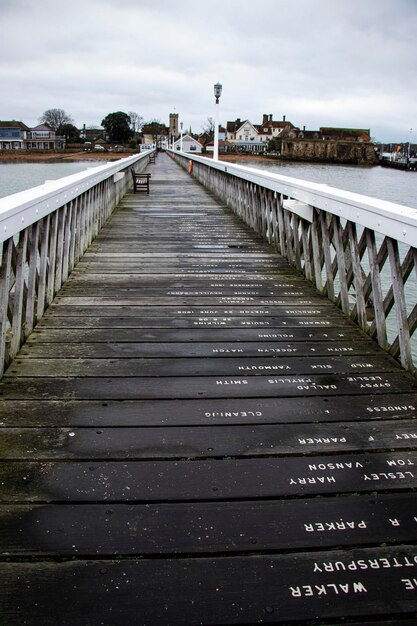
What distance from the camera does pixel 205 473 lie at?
2379mm

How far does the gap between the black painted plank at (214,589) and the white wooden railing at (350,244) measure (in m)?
1.86

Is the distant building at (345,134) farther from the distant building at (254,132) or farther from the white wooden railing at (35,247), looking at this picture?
the white wooden railing at (35,247)

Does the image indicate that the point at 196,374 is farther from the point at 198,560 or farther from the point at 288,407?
the point at 198,560

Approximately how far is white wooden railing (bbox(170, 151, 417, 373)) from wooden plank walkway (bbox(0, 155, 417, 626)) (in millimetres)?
239

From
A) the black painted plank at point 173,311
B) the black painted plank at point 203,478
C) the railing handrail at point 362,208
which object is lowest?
the black painted plank at point 203,478

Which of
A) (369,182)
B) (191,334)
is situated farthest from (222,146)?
(191,334)

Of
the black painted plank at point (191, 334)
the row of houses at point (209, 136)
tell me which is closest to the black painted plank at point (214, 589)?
the black painted plank at point (191, 334)

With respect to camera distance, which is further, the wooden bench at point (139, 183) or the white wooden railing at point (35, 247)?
the wooden bench at point (139, 183)

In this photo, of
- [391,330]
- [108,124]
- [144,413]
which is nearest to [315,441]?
[144,413]

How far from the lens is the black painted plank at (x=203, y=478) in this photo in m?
2.22

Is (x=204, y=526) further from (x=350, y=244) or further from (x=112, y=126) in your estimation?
(x=112, y=126)

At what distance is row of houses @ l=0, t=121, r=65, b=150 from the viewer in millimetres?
119438

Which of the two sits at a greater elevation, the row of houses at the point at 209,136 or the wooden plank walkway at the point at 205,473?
the row of houses at the point at 209,136

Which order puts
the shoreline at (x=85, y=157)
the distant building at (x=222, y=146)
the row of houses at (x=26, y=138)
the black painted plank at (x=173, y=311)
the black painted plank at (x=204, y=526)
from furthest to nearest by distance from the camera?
the row of houses at (x=26, y=138) → the distant building at (x=222, y=146) → the shoreline at (x=85, y=157) → the black painted plank at (x=173, y=311) → the black painted plank at (x=204, y=526)
